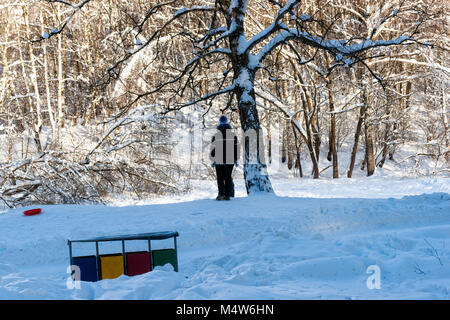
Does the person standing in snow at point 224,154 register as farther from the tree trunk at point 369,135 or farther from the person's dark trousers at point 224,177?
the tree trunk at point 369,135

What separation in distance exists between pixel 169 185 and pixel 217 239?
24.0 feet

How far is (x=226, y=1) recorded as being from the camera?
11.7 m

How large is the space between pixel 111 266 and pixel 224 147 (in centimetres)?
520

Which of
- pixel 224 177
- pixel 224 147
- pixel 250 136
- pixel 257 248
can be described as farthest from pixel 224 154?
pixel 257 248

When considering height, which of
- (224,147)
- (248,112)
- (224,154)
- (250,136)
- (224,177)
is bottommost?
(224,177)

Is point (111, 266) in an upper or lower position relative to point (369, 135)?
lower

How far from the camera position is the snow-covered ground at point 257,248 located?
158 inches

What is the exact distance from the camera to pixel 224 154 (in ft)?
32.0

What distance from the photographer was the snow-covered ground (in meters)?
4.01

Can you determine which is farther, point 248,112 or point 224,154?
point 248,112

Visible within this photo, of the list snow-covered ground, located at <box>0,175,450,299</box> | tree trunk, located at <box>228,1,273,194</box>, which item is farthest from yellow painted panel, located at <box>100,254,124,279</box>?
tree trunk, located at <box>228,1,273,194</box>

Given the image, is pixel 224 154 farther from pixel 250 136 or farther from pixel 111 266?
pixel 111 266

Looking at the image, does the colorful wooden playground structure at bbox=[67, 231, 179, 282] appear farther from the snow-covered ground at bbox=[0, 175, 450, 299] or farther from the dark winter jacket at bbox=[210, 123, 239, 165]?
the dark winter jacket at bbox=[210, 123, 239, 165]
